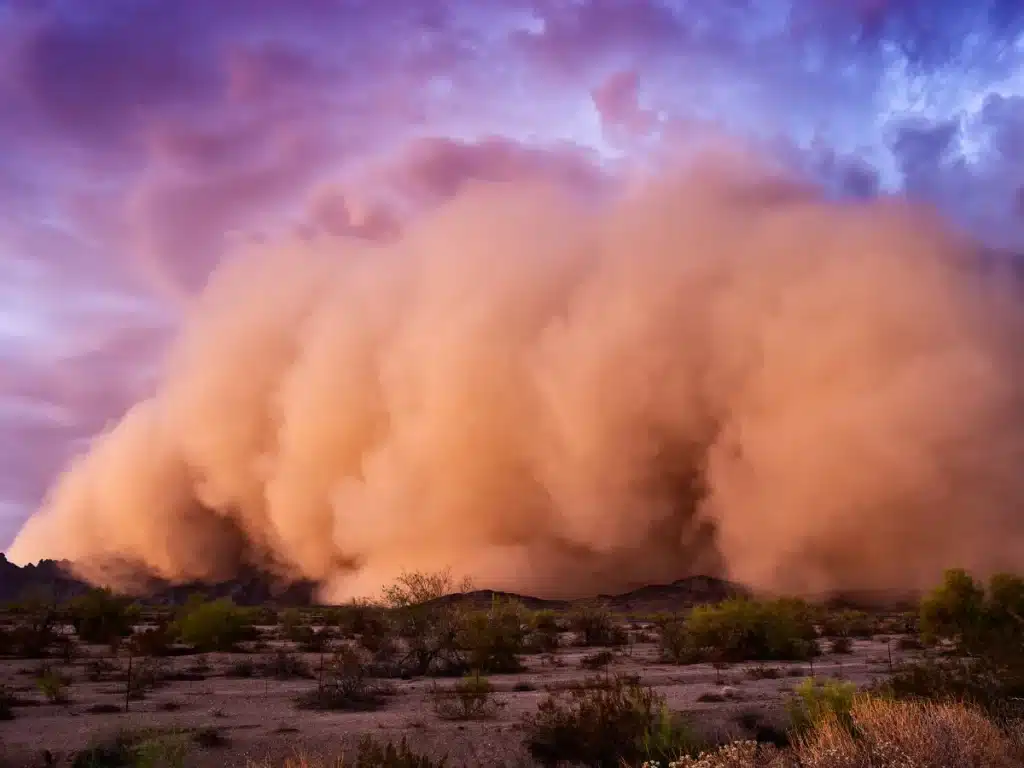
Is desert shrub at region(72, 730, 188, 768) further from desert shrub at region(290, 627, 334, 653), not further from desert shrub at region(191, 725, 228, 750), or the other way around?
desert shrub at region(290, 627, 334, 653)

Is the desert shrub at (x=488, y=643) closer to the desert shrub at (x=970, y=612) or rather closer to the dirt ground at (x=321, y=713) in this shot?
the dirt ground at (x=321, y=713)

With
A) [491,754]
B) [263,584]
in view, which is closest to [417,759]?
[491,754]

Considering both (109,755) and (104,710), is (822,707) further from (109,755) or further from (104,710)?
(104,710)

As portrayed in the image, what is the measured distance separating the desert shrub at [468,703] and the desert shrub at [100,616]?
27673mm

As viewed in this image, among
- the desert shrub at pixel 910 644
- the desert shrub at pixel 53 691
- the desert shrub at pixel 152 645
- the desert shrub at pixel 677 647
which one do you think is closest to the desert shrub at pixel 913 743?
the desert shrub at pixel 53 691

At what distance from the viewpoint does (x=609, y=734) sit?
12922mm

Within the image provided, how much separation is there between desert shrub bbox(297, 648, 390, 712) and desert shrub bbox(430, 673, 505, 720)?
5.28 ft

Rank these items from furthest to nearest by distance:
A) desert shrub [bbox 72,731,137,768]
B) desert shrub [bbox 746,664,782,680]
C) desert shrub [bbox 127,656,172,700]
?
desert shrub [bbox 746,664,782,680] → desert shrub [bbox 127,656,172,700] → desert shrub [bbox 72,731,137,768]

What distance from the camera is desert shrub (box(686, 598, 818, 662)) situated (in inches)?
1305

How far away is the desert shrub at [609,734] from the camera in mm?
12211

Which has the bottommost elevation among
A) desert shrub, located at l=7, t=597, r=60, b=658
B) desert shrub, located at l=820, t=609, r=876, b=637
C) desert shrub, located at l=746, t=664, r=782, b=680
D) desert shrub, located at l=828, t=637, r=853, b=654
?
desert shrub, located at l=820, t=609, r=876, b=637

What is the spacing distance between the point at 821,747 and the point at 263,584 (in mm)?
126052

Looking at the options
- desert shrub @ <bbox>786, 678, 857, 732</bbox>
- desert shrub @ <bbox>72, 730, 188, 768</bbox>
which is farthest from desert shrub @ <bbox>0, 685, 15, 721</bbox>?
desert shrub @ <bbox>786, 678, 857, 732</bbox>

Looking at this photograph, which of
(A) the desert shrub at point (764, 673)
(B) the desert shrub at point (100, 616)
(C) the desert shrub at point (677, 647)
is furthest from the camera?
(B) the desert shrub at point (100, 616)
